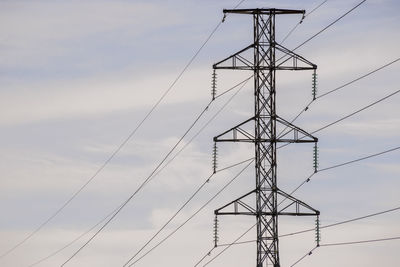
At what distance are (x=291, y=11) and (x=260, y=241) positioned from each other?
1429 cm

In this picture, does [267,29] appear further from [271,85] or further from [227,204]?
[227,204]

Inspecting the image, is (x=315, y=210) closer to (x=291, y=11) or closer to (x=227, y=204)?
(x=227, y=204)

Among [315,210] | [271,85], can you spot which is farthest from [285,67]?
[315,210]

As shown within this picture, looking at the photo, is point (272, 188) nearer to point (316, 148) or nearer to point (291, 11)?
point (316, 148)

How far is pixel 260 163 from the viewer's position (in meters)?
113

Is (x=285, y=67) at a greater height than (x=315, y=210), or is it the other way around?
(x=285, y=67)

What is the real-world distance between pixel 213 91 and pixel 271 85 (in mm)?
4394

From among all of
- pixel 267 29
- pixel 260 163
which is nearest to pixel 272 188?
pixel 260 163

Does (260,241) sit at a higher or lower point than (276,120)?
lower

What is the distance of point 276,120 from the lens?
371ft

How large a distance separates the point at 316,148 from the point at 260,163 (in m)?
3.50

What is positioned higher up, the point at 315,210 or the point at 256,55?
the point at 256,55

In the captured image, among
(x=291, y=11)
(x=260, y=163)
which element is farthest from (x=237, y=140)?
(x=291, y=11)

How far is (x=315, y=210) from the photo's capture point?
11300cm
